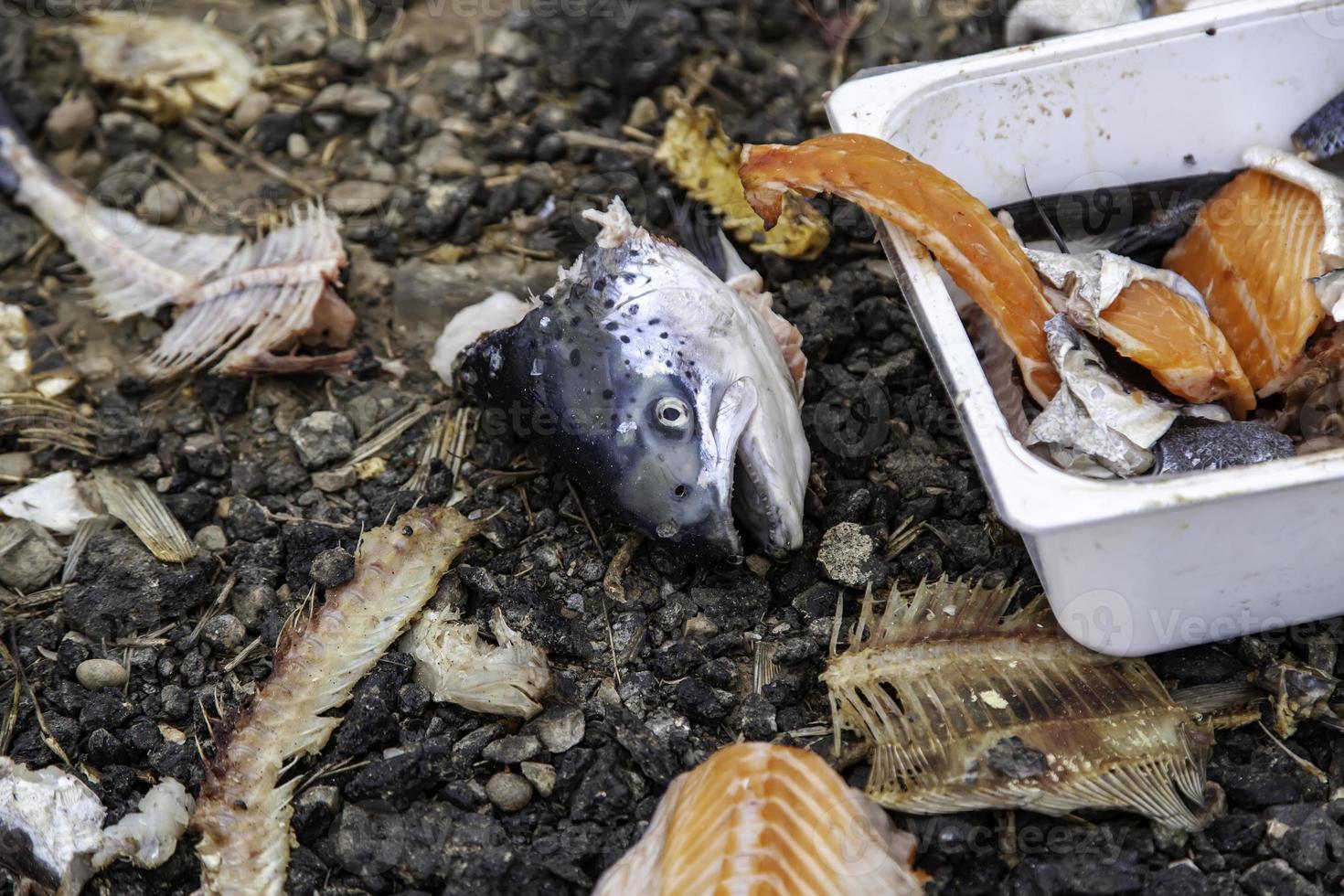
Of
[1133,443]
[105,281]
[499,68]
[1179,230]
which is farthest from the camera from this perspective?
[499,68]

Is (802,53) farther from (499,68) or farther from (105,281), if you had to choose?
(105,281)

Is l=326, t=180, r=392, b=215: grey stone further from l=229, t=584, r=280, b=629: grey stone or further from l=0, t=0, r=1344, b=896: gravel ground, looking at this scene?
l=229, t=584, r=280, b=629: grey stone

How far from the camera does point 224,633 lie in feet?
11.6

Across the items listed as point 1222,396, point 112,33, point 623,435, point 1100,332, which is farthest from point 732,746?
point 112,33

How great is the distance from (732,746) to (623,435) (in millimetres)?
907

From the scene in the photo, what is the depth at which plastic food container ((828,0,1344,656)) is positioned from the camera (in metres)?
2.84

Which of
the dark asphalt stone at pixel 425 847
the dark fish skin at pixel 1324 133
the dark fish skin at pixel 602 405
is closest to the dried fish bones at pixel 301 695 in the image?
the dark asphalt stone at pixel 425 847

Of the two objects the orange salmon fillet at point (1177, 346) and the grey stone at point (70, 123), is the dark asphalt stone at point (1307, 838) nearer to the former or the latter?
the orange salmon fillet at point (1177, 346)

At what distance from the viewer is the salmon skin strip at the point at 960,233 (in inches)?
133

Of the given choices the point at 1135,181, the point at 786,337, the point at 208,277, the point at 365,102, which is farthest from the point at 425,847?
the point at 365,102

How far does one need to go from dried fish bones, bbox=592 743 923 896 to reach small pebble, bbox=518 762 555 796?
11.9 inches

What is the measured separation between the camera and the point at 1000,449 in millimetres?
2947

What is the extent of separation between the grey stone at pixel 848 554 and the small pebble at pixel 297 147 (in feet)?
9.23

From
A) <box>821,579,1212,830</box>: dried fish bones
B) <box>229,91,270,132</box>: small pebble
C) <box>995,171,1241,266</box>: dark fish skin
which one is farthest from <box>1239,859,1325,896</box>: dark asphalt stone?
<box>229,91,270,132</box>: small pebble
